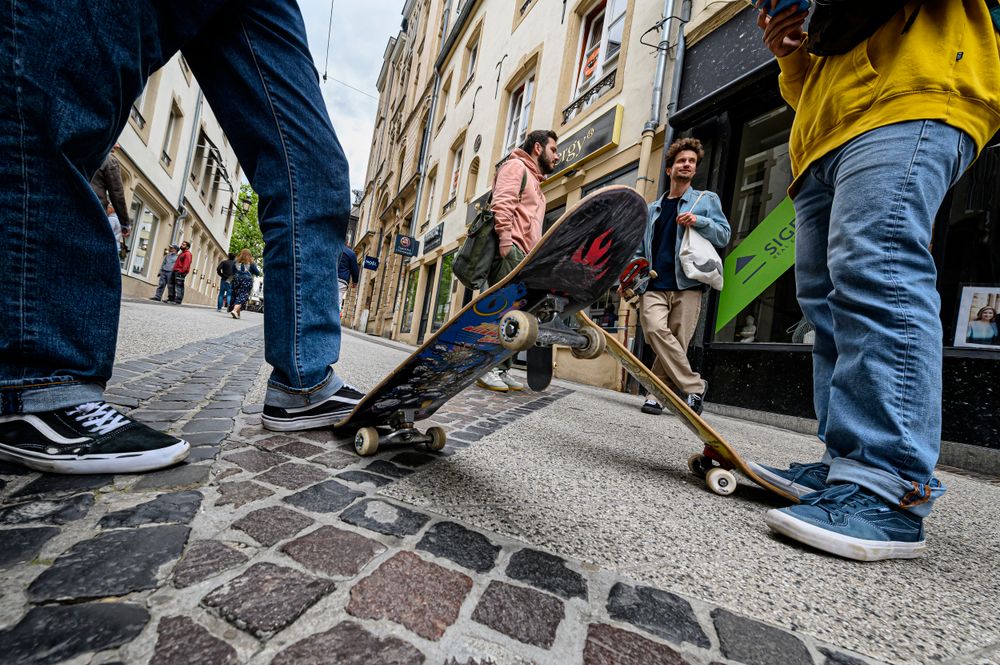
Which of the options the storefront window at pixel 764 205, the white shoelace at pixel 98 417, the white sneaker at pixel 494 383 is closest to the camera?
the white shoelace at pixel 98 417

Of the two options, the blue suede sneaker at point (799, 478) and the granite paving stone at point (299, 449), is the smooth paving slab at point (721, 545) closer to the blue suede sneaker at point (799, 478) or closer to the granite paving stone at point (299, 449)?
the blue suede sneaker at point (799, 478)

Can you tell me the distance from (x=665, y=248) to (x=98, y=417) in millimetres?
3834

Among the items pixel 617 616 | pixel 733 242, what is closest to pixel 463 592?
pixel 617 616

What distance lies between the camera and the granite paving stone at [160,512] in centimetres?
89

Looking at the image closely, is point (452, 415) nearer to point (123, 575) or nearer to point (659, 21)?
point (123, 575)

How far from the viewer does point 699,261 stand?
12.2ft

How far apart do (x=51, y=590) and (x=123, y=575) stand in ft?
0.27

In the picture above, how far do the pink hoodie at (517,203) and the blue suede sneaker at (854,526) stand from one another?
107 inches

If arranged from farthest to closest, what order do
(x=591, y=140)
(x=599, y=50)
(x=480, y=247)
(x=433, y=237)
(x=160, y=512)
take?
(x=433, y=237)
(x=599, y=50)
(x=591, y=140)
(x=480, y=247)
(x=160, y=512)

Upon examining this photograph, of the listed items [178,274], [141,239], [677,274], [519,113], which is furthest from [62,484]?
[141,239]

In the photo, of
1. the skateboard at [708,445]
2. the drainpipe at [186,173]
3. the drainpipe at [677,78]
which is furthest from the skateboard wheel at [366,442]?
the drainpipe at [186,173]

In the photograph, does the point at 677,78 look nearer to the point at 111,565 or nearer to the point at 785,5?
the point at 785,5

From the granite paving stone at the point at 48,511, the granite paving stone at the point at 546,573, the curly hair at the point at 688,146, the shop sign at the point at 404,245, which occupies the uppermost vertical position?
the shop sign at the point at 404,245

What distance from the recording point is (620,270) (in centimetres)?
146
